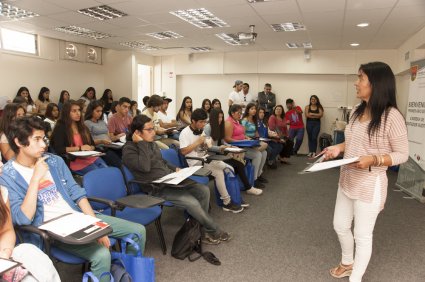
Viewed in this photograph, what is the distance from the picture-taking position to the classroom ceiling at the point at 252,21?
4.29 m

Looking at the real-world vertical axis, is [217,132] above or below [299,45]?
below

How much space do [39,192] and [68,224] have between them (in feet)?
1.02

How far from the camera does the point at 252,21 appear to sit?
5211 millimetres

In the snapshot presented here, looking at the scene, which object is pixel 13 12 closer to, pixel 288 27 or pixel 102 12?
pixel 102 12

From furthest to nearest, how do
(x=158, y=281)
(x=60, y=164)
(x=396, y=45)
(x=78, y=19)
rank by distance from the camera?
(x=396, y=45), (x=78, y=19), (x=158, y=281), (x=60, y=164)

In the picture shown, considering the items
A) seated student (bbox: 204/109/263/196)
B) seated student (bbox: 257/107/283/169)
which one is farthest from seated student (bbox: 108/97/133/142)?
seated student (bbox: 257/107/283/169)

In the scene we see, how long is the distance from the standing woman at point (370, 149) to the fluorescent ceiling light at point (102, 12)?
12.6ft

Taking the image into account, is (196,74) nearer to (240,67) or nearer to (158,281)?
(240,67)

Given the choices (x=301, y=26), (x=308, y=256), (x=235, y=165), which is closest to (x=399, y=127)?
(x=308, y=256)

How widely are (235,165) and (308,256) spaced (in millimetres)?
1601

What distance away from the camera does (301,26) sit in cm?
555

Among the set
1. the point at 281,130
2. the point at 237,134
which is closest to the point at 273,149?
the point at 281,130

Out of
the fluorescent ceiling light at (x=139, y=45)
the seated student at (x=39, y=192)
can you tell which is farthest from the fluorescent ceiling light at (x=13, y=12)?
the seated student at (x=39, y=192)

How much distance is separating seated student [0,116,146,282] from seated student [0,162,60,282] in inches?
3.6
